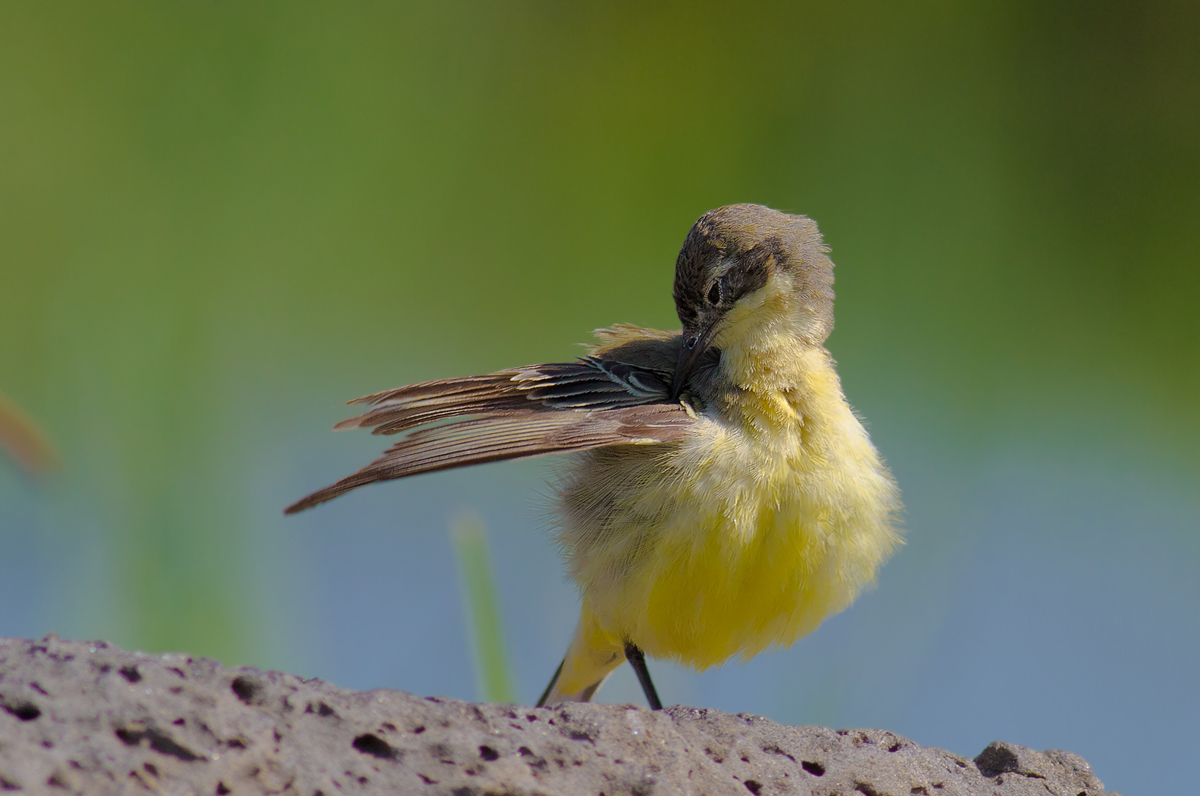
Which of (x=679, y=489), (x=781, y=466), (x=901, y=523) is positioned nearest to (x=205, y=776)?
(x=679, y=489)

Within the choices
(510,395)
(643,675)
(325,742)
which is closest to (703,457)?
(510,395)

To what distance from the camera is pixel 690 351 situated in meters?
3.25

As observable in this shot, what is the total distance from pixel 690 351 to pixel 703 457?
1.68 ft

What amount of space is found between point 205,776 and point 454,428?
4.25ft

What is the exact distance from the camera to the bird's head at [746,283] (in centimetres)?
326

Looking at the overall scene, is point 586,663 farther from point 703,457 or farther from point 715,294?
point 715,294

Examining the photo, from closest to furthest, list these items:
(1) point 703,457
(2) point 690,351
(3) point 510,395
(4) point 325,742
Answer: (4) point 325,742
(1) point 703,457
(3) point 510,395
(2) point 690,351

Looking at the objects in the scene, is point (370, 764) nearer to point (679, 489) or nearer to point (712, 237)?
point (679, 489)

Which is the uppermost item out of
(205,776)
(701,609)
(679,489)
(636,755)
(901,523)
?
(901,523)

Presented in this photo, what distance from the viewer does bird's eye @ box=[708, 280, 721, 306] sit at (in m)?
3.30

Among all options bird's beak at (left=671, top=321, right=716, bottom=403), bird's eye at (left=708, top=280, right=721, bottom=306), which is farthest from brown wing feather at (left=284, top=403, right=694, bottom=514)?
bird's eye at (left=708, top=280, right=721, bottom=306)

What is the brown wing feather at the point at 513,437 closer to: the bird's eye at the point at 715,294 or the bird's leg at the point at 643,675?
the bird's eye at the point at 715,294

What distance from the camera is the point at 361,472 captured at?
2596 millimetres

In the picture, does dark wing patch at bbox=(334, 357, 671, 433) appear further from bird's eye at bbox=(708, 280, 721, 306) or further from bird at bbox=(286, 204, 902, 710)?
bird's eye at bbox=(708, 280, 721, 306)
